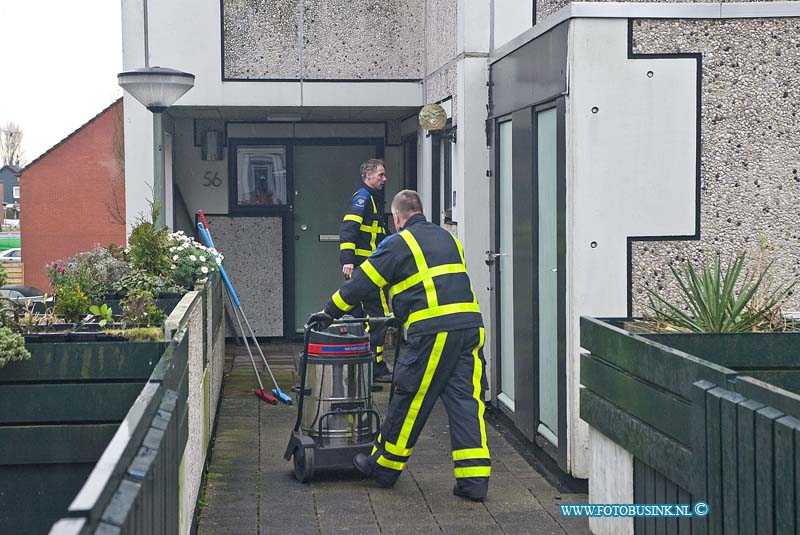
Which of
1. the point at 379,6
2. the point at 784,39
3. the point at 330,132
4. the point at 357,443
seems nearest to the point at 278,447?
the point at 357,443

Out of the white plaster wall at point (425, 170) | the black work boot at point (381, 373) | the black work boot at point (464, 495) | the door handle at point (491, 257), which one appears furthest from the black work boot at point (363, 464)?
the white plaster wall at point (425, 170)

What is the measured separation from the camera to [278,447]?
8.62 metres

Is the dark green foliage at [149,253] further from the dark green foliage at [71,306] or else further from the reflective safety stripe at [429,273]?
the reflective safety stripe at [429,273]

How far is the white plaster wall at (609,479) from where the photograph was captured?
5.09 metres

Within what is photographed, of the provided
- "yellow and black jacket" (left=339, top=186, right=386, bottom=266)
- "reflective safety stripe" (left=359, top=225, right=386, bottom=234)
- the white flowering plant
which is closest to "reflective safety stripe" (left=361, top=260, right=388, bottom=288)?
the white flowering plant

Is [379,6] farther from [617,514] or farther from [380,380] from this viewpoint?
[617,514]

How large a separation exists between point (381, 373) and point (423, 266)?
462 centimetres

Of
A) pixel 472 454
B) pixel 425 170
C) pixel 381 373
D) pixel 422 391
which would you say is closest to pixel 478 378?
pixel 422 391

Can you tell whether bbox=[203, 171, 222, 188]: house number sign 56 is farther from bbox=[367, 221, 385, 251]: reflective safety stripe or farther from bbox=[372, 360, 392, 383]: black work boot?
bbox=[372, 360, 392, 383]: black work boot

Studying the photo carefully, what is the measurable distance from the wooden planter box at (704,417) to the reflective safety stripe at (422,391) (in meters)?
1.29

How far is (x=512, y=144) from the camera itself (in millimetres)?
8609

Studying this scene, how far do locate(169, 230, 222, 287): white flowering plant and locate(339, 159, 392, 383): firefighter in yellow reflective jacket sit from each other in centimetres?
199

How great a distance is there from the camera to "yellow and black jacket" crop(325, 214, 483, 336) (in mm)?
6871

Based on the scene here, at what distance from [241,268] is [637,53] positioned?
8.14m
